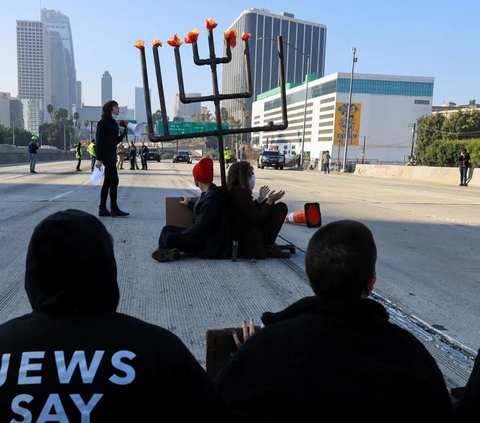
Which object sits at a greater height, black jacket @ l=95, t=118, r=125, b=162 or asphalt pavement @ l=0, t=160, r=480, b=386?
black jacket @ l=95, t=118, r=125, b=162

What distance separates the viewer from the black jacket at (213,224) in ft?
17.7

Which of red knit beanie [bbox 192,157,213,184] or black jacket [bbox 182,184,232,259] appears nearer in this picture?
black jacket [bbox 182,184,232,259]

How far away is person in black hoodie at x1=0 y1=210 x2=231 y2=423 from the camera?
132 centimetres

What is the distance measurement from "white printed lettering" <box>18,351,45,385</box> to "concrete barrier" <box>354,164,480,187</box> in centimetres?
2645

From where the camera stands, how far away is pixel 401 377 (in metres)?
1.54

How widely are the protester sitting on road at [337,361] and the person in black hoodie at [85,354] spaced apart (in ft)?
0.67

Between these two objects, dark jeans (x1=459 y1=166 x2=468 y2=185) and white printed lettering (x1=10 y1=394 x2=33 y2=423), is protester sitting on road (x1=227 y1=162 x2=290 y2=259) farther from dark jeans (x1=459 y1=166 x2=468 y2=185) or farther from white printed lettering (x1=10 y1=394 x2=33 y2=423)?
dark jeans (x1=459 y1=166 x2=468 y2=185)

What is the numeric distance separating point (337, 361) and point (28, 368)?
940mm

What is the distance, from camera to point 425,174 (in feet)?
97.2

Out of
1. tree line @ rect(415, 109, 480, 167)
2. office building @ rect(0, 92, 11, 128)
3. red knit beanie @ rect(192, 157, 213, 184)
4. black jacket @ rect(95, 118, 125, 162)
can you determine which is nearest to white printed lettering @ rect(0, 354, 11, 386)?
red knit beanie @ rect(192, 157, 213, 184)

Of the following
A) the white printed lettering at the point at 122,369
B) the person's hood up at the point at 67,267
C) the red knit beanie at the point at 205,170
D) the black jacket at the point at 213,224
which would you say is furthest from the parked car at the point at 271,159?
the white printed lettering at the point at 122,369

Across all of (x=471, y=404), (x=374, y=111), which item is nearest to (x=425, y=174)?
(x=471, y=404)

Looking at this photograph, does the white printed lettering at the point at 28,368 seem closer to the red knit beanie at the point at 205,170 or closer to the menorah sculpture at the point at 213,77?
the menorah sculpture at the point at 213,77

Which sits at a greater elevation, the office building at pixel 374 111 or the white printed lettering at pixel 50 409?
the office building at pixel 374 111
